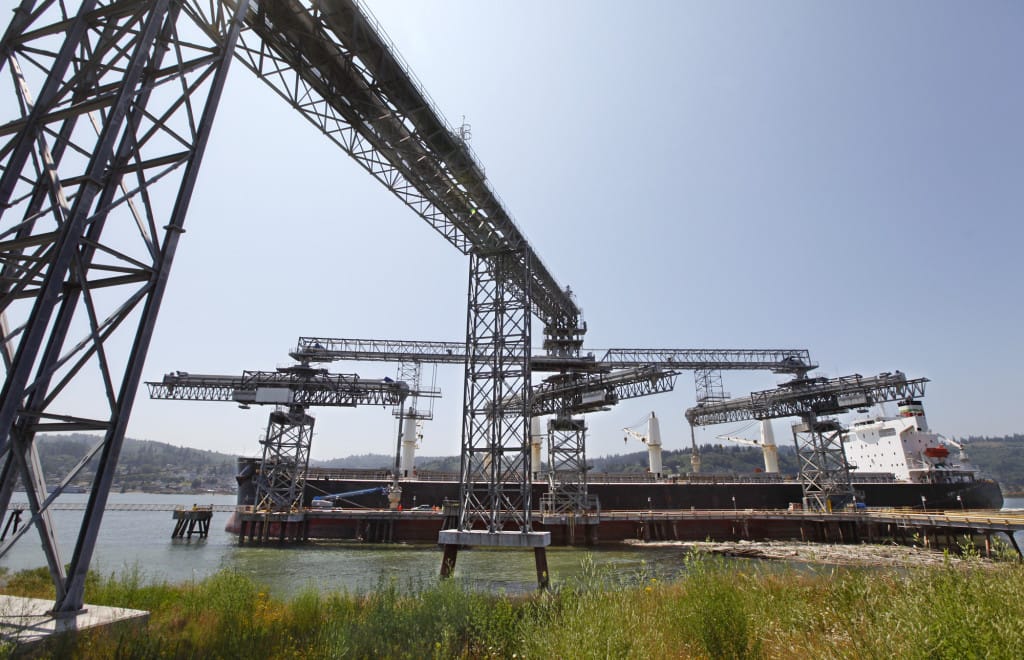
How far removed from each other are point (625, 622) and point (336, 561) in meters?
24.0

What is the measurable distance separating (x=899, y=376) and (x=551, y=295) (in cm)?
2742

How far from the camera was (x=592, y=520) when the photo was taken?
31562mm

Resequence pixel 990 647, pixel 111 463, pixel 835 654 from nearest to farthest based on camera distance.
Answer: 1. pixel 990 647
2. pixel 835 654
3. pixel 111 463

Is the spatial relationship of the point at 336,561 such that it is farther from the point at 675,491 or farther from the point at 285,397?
the point at 675,491

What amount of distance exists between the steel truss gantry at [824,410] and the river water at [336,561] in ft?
52.4

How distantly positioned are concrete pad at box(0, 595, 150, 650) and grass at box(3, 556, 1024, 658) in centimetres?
32

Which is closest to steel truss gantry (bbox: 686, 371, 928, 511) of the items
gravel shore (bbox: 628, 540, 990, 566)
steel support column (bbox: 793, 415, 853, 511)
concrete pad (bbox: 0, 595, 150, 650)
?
steel support column (bbox: 793, 415, 853, 511)

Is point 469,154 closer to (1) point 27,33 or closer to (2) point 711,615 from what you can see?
(1) point 27,33

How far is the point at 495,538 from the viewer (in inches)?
592

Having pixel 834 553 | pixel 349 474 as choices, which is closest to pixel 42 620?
pixel 834 553

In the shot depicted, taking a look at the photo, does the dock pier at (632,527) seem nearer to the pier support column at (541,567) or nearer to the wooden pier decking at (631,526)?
the wooden pier decking at (631,526)

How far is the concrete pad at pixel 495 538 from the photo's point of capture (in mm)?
14648

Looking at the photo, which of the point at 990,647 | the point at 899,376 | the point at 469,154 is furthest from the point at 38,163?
the point at 899,376

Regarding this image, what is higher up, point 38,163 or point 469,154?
point 469,154
